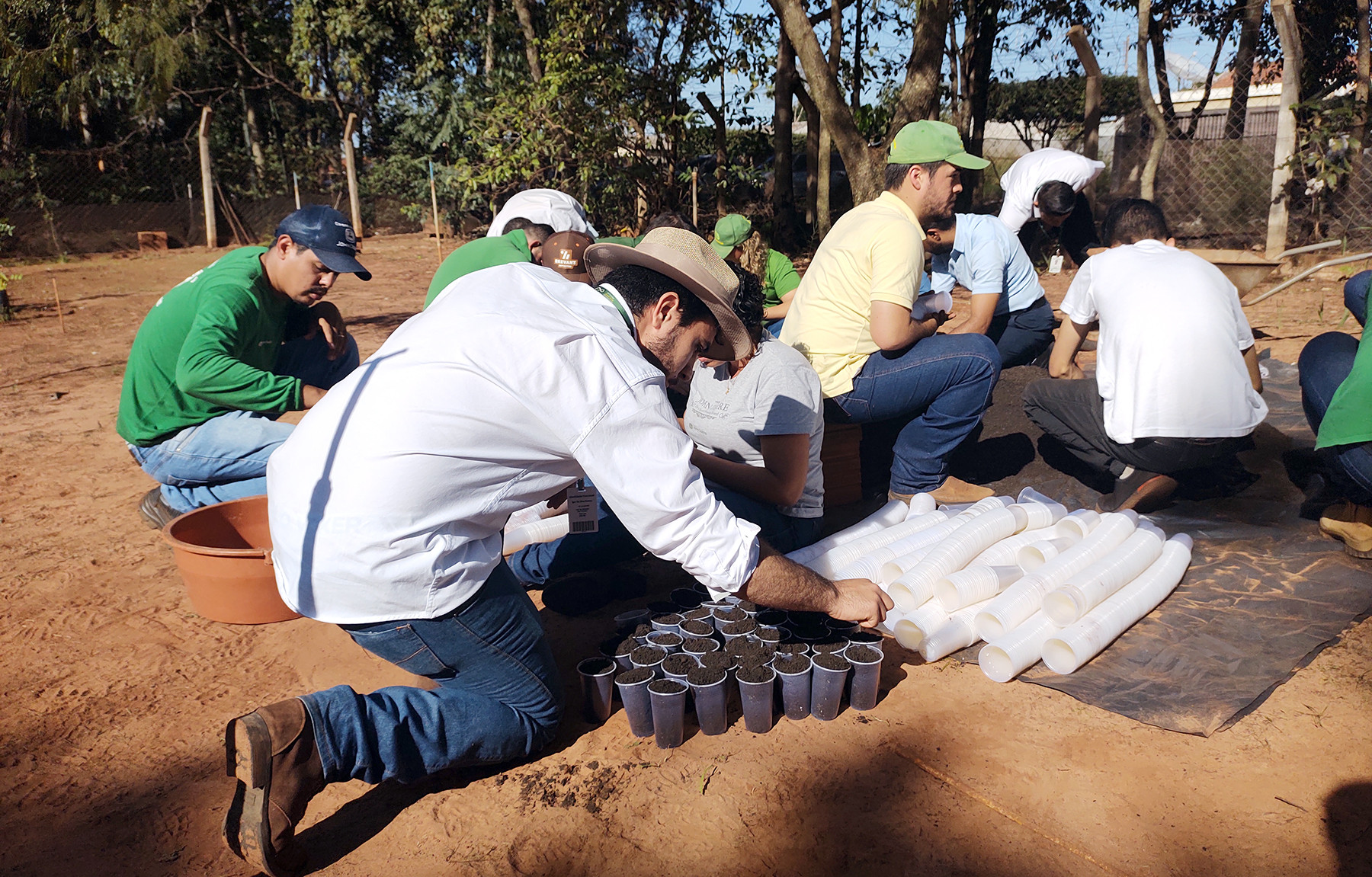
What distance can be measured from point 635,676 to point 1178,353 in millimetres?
2501

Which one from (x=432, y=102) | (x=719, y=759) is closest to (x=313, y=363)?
(x=719, y=759)

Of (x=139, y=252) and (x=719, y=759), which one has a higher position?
(x=139, y=252)

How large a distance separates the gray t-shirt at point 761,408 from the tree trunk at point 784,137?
834 centimetres

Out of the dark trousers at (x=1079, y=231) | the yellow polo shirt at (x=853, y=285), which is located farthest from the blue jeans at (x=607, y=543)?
the dark trousers at (x=1079, y=231)

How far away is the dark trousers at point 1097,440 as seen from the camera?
12.1ft

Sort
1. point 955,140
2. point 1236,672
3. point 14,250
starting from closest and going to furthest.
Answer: point 1236,672 < point 955,140 < point 14,250

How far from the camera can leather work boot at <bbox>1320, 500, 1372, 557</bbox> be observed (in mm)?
3348

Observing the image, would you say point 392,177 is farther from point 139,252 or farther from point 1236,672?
point 1236,672

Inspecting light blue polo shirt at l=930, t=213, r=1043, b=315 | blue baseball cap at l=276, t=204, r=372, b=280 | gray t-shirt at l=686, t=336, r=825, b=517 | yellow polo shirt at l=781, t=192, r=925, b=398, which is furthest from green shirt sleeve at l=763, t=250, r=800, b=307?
blue baseball cap at l=276, t=204, r=372, b=280

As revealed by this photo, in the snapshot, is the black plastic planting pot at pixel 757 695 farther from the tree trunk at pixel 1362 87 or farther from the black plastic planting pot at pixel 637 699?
the tree trunk at pixel 1362 87

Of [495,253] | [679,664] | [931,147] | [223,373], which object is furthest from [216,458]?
[931,147]

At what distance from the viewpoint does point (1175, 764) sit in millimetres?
2369

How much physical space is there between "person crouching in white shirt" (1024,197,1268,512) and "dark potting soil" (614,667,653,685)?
2.29 metres

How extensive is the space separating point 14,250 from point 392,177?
6.65 metres
